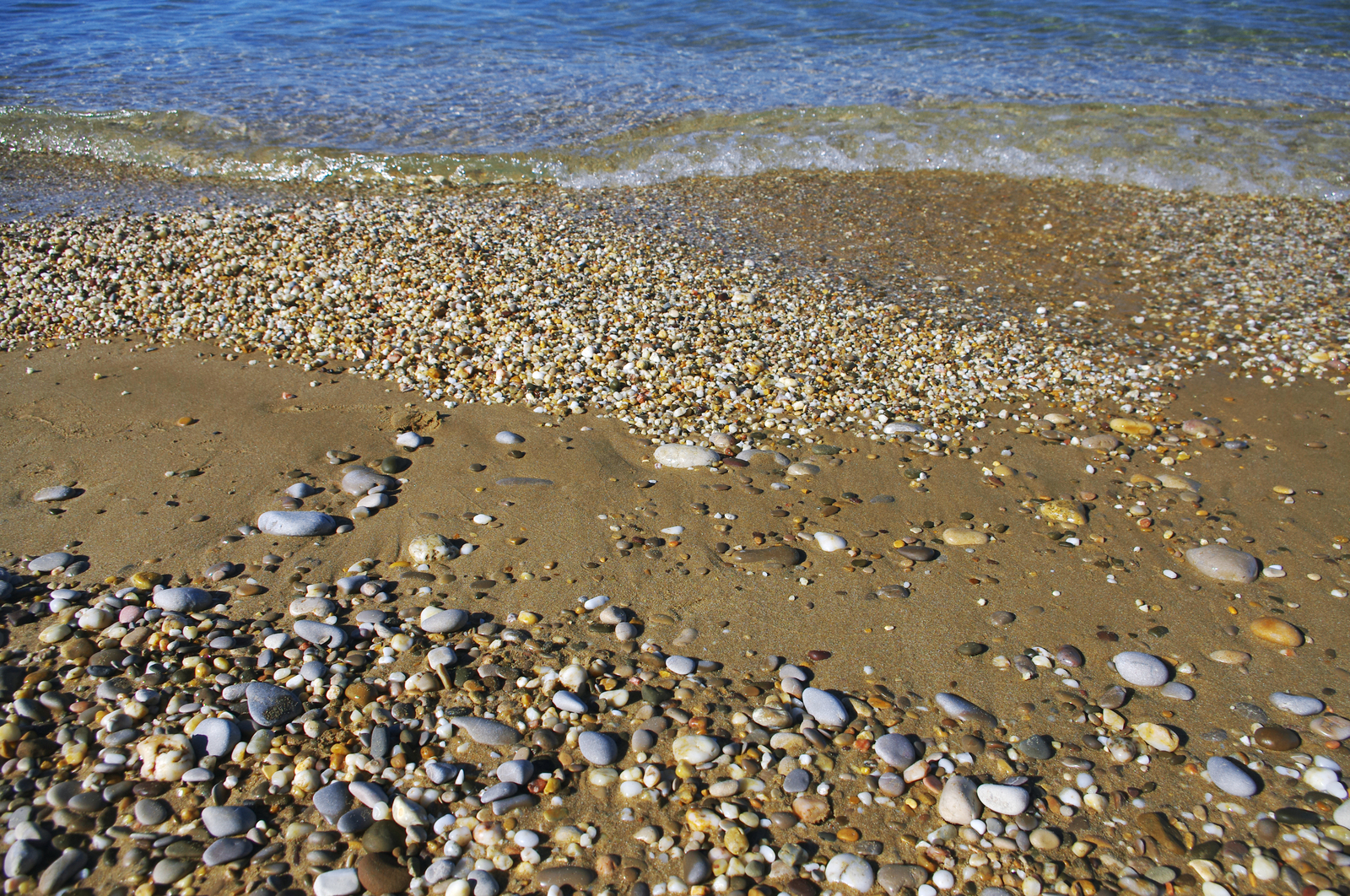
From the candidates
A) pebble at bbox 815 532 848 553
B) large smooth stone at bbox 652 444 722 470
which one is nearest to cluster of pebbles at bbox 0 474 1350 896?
pebble at bbox 815 532 848 553

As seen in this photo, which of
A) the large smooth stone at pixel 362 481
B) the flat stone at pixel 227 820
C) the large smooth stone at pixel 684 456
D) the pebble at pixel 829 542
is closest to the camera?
the flat stone at pixel 227 820

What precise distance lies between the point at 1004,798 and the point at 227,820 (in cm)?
213

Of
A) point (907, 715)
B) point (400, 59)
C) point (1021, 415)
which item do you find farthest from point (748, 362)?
point (400, 59)

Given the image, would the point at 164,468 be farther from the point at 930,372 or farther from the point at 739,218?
the point at 739,218

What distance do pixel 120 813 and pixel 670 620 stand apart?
1706mm

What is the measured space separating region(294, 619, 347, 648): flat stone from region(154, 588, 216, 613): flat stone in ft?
1.25

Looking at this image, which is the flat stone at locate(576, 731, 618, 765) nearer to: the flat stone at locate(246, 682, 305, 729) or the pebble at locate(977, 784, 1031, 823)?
the flat stone at locate(246, 682, 305, 729)

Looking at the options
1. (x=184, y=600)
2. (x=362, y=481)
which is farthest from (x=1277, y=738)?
(x=184, y=600)

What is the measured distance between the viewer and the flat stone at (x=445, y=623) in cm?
286

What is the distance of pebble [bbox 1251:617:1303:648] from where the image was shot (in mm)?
2930

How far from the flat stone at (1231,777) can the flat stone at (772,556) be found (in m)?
1.48

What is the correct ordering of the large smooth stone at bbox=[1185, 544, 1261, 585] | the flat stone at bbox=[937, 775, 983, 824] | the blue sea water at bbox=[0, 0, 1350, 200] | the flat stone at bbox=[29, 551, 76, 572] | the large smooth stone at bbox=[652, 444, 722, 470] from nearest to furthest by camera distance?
1. the flat stone at bbox=[937, 775, 983, 824]
2. the flat stone at bbox=[29, 551, 76, 572]
3. the large smooth stone at bbox=[1185, 544, 1261, 585]
4. the large smooth stone at bbox=[652, 444, 722, 470]
5. the blue sea water at bbox=[0, 0, 1350, 200]

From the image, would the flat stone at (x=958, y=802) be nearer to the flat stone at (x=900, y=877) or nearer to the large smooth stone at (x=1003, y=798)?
the large smooth stone at (x=1003, y=798)

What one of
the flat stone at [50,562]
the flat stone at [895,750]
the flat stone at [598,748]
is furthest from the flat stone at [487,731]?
the flat stone at [50,562]
